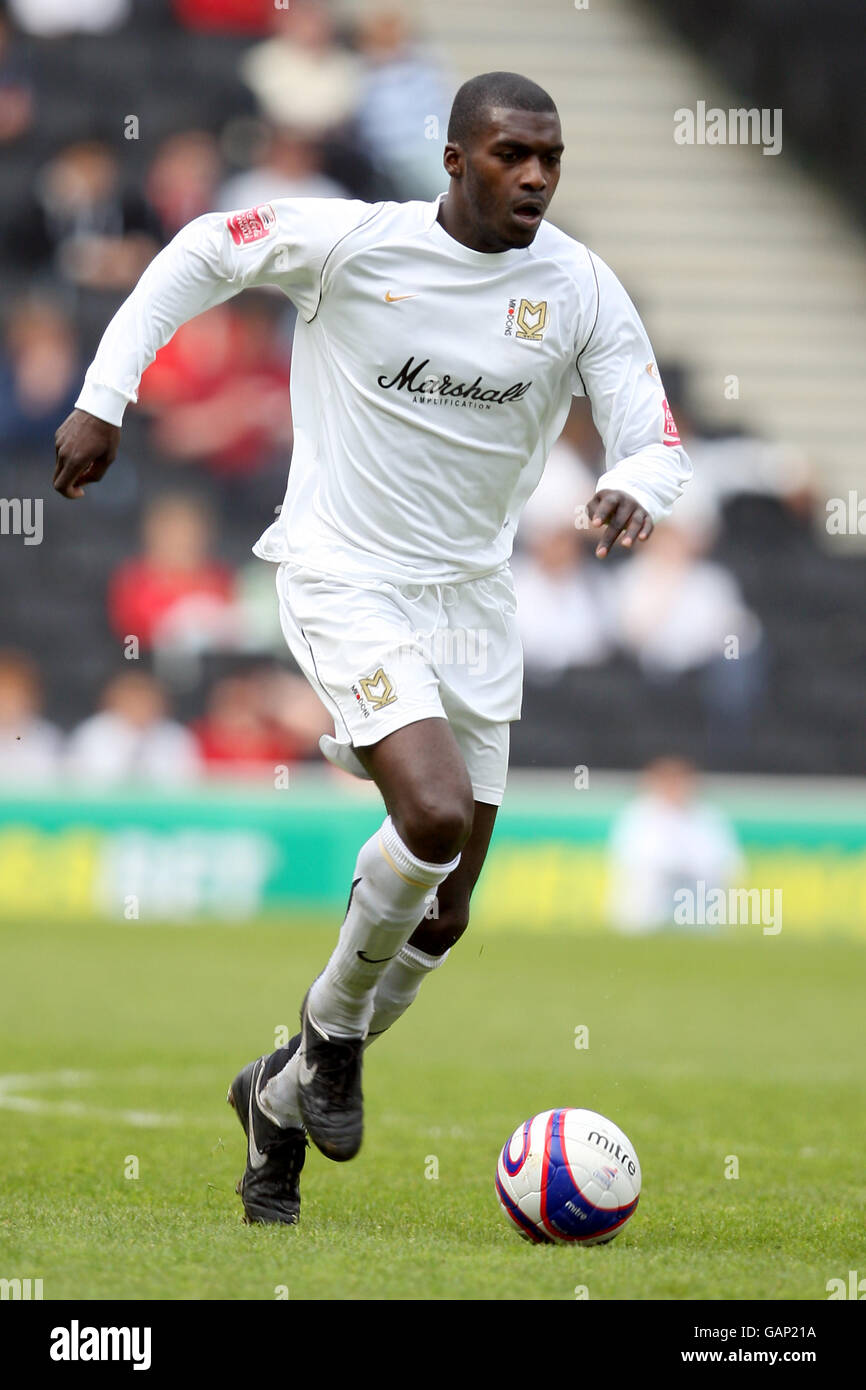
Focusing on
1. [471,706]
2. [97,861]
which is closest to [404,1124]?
[471,706]

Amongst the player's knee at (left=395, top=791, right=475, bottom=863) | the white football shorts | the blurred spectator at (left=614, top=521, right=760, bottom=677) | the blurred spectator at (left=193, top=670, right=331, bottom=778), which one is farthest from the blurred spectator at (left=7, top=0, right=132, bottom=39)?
the player's knee at (left=395, top=791, right=475, bottom=863)

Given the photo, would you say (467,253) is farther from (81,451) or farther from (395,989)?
(395,989)

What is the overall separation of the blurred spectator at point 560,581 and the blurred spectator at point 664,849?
1.46 meters

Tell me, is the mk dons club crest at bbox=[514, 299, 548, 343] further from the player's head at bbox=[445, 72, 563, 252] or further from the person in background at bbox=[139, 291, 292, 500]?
the person in background at bbox=[139, 291, 292, 500]

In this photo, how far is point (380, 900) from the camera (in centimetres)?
465

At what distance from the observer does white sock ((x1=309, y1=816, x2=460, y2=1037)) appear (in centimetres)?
461

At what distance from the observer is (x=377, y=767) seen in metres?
4.72

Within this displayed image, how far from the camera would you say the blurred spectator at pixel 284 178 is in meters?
15.4

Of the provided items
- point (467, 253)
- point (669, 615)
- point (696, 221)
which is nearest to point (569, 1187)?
point (467, 253)

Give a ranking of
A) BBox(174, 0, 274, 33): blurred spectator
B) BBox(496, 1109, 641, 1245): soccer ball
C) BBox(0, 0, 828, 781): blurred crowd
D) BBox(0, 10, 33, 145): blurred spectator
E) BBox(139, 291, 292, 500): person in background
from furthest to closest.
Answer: BBox(174, 0, 274, 33): blurred spectator < BBox(0, 10, 33, 145): blurred spectator < BBox(139, 291, 292, 500): person in background < BBox(0, 0, 828, 781): blurred crowd < BBox(496, 1109, 641, 1245): soccer ball

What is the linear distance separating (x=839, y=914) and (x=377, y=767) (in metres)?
9.70

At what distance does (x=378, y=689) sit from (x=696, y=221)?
14327 mm

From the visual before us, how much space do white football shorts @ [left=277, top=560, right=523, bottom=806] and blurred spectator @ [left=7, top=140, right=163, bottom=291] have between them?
35.8ft
